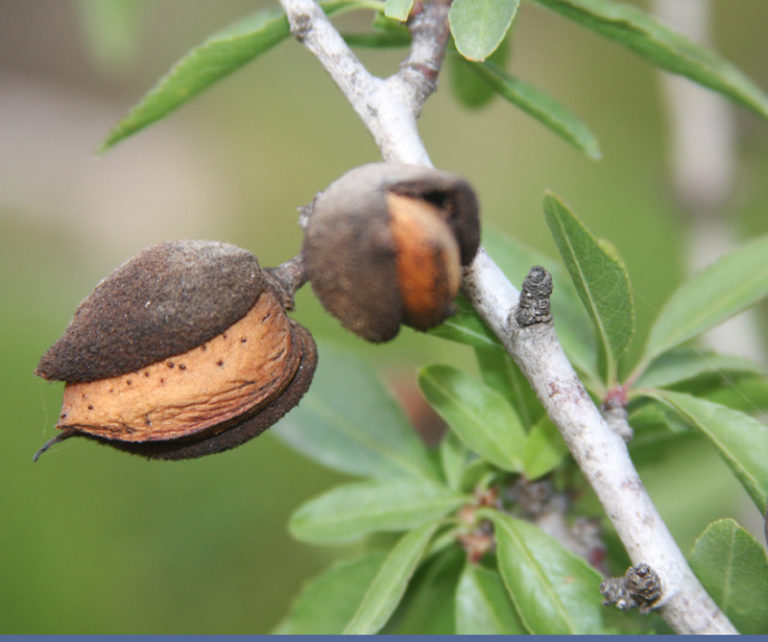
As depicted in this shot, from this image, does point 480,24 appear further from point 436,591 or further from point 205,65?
point 436,591

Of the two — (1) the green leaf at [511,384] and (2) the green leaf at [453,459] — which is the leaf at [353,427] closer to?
(2) the green leaf at [453,459]

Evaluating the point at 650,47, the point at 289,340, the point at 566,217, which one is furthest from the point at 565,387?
the point at 650,47

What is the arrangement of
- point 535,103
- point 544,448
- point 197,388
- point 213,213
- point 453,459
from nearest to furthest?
1. point 197,388
2. point 544,448
3. point 535,103
4. point 453,459
5. point 213,213

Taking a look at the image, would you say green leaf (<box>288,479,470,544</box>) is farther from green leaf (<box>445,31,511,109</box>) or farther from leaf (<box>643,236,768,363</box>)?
green leaf (<box>445,31,511,109</box>)

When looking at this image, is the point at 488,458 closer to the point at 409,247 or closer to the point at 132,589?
the point at 409,247

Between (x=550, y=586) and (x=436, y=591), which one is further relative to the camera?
(x=436, y=591)

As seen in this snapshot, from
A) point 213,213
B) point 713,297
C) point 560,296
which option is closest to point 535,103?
point 560,296

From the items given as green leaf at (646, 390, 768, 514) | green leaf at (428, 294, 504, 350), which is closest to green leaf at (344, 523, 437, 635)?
green leaf at (428, 294, 504, 350)
